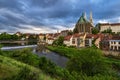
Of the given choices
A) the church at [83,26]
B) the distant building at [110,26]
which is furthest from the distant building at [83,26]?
the distant building at [110,26]

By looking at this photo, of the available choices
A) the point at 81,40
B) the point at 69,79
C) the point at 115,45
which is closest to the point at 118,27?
the point at 81,40

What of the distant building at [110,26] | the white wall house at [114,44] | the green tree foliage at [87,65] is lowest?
the green tree foliage at [87,65]

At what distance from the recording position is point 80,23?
107375 mm

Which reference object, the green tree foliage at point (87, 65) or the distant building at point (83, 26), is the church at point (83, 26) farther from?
the green tree foliage at point (87, 65)

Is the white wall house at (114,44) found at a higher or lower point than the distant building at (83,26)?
lower

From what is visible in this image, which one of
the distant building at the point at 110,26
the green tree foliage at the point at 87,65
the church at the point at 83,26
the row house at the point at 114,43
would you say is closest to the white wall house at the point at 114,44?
the row house at the point at 114,43

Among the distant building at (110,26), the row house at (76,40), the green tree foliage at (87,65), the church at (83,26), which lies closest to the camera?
the green tree foliage at (87,65)

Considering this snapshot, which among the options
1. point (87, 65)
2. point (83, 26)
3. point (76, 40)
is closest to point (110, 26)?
point (83, 26)

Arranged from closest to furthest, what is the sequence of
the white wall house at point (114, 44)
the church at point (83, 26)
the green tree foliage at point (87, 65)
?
1. the green tree foliage at point (87, 65)
2. the white wall house at point (114, 44)
3. the church at point (83, 26)

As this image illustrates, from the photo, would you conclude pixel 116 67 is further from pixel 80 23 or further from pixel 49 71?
pixel 80 23

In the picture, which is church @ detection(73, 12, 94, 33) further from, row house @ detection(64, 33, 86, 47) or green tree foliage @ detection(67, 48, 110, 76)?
green tree foliage @ detection(67, 48, 110, 76)

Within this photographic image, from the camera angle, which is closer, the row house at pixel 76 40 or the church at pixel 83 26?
the row house at pixel 76 40

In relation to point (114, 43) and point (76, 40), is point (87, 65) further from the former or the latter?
point (76, 40)

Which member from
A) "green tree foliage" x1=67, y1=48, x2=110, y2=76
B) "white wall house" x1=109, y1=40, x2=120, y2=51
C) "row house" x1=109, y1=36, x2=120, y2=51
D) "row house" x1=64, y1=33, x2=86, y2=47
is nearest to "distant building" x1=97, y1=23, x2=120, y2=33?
"row house" x1=64, y1=33, x2=86, y2=47
